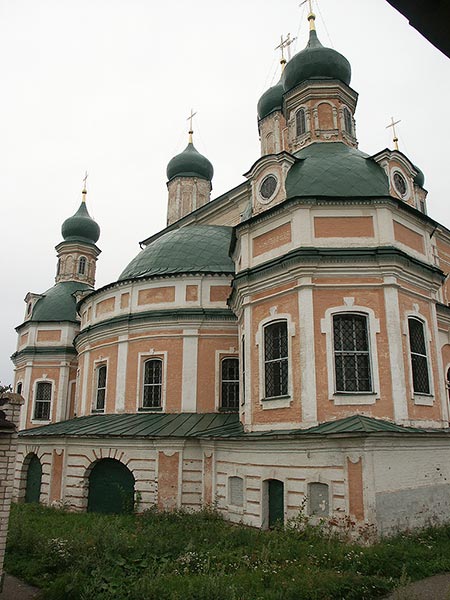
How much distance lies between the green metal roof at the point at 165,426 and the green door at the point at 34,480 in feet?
3.58

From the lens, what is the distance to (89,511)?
1636cm

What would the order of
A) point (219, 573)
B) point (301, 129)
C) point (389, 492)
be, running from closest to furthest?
point (219, 573) → point (389, 492) → point (301, 129)

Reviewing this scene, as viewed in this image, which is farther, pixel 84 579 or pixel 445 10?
pixel 84 579

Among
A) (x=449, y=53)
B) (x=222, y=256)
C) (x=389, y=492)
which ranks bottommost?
(x=389, y=492)

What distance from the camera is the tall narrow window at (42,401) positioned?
28.3 metres

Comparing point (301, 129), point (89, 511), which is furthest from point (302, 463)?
point (301, 129)

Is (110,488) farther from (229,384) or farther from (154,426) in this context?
(229,384)

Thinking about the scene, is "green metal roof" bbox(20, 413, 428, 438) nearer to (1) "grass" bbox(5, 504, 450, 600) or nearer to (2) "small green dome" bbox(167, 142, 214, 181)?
(1) "grass" bbox(5, 504, 450, 600)

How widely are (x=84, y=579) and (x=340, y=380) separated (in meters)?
7.33

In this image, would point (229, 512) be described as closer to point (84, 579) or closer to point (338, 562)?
point (338, 562)

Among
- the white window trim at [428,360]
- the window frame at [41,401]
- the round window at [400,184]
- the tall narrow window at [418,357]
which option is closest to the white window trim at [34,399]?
the window frame at [41,401]

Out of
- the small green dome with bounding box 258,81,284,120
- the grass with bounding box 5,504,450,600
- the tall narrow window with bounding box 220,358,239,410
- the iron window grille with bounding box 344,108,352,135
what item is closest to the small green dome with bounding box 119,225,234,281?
the tall narrow window with bounding box 220,358,239,410

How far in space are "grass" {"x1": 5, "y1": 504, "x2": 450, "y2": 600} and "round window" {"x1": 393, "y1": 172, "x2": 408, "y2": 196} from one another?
30.6 feet

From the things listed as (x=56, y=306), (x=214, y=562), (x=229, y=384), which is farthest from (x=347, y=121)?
(x=56, y=306)
